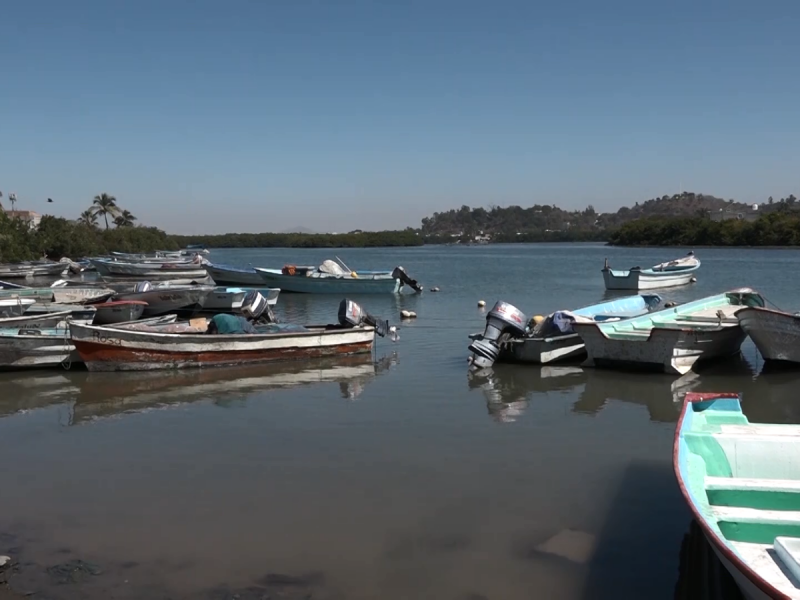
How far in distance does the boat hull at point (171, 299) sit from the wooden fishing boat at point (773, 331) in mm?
16583

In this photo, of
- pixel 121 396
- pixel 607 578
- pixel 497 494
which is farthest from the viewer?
pixel 121 396

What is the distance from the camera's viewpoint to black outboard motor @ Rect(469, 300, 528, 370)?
15.1m

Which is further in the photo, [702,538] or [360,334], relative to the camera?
[360,334]

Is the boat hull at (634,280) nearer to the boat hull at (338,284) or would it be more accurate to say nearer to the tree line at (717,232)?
the boat hull at (338,284)

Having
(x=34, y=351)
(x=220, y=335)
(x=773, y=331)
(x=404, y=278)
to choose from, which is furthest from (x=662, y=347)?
(x=404, y=278)

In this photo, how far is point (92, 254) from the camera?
3093 inches

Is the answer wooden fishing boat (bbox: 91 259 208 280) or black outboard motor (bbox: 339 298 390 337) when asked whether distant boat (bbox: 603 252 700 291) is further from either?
wooden fishing boat (bbox: 91 259 208 280)

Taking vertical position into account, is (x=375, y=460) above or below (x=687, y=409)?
below

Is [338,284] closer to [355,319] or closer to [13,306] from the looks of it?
[13,306]

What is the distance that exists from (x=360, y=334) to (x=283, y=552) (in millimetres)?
10357

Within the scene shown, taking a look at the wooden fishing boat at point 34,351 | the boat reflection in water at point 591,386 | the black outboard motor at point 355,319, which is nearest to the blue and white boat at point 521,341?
the boat reflection in water at point 591,386

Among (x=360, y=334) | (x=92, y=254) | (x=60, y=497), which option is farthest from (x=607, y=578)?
(x=92, y=254)

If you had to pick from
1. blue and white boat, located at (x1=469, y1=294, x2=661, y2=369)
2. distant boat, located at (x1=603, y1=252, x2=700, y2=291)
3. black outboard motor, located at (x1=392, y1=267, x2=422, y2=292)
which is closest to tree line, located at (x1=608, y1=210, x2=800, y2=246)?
distant boat, located at (x1=603, y1=252, x2=700, y2=291)

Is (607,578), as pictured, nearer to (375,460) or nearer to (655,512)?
(655,512)
